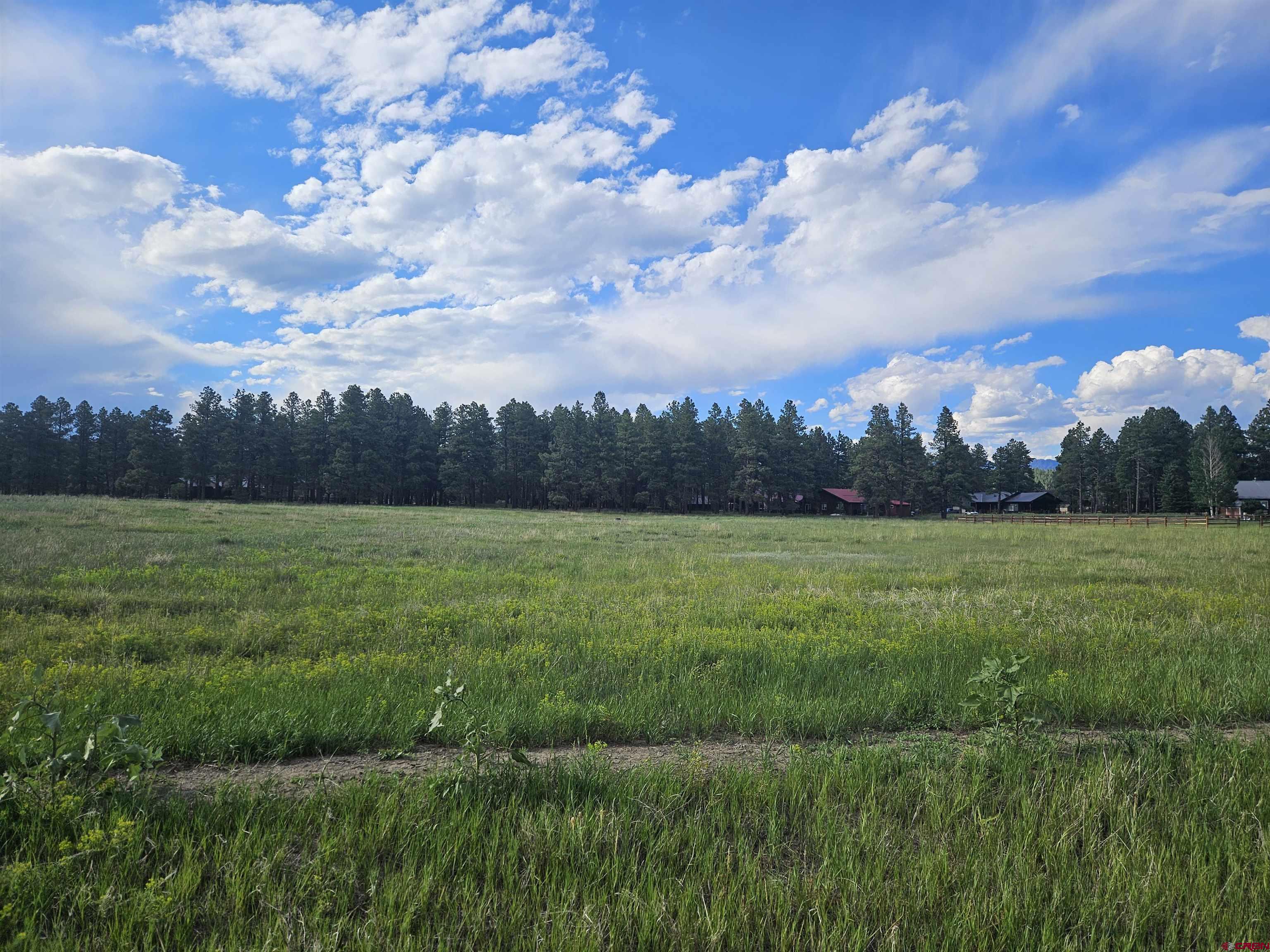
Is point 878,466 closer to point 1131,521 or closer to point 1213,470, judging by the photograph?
point 1131,521

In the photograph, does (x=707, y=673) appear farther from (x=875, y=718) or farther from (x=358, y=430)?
(x=358, y=430)

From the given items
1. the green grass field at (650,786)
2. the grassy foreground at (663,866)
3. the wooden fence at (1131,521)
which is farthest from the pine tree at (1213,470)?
the grassy foreground at (663,866)

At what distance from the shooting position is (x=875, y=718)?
6.33 m

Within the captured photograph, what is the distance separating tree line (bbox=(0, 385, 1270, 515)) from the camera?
82312 mm

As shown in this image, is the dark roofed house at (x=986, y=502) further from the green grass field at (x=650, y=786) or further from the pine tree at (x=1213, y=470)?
the green grass field at (x=650, y=786)

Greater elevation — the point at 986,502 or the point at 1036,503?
the point at 986,502

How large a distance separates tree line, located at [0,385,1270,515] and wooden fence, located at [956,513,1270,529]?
57.8 feet

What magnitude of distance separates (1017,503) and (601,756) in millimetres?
121104

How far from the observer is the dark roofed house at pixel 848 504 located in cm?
9306

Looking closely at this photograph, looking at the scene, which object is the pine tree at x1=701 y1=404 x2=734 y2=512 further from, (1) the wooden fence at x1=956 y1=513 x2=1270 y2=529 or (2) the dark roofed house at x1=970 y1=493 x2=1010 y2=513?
(2) the dark roofed house at x1=970 y1=493 x2=1010 y2=513

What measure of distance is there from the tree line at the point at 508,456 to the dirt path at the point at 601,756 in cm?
7776

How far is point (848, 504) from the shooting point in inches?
3917

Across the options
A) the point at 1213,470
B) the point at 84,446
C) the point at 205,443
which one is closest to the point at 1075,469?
the point at 1213,470

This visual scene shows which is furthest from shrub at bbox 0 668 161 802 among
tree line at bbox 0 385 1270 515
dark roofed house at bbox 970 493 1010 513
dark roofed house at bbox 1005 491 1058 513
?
dark roofed house at bbox 970 493 1010 513
